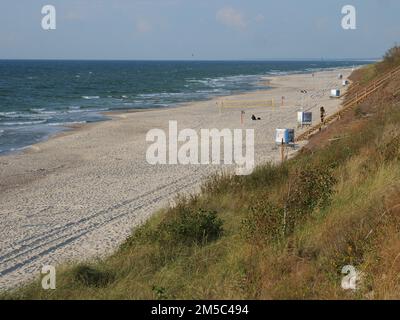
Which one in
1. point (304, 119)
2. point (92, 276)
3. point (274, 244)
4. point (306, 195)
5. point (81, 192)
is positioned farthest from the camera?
point (304, 119)

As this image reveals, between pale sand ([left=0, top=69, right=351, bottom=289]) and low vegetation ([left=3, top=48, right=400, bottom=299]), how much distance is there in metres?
1.99

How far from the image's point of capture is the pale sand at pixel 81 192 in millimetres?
10555

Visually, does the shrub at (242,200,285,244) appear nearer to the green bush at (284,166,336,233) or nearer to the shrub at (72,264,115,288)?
the green bush at (284,166,336,233)

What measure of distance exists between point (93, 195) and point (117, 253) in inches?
256

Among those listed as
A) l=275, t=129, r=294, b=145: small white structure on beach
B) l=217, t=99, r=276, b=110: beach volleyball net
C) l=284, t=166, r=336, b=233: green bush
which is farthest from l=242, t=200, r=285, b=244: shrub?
l=217, t=99, r=276, b=110: beach volleyball net

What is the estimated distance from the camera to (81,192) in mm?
15430

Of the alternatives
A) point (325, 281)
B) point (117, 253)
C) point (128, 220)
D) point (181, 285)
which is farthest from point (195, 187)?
point (325, 281)

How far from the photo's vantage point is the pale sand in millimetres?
10555

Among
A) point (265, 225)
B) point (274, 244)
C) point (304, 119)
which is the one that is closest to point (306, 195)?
point (265, 225)

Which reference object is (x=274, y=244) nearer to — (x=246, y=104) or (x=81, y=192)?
(x=81, y=192)

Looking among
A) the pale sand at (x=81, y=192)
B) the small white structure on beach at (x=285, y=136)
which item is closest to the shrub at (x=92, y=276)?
the pale sand at (x=81, y=192)

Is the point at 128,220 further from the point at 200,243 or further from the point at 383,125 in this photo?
the point at 383,125

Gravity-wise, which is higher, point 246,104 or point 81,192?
point 246,104

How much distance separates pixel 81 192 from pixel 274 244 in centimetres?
970
